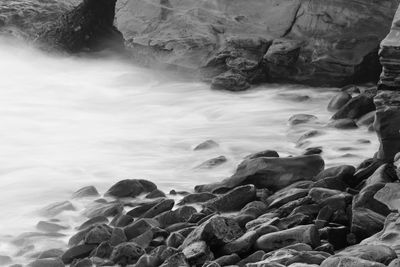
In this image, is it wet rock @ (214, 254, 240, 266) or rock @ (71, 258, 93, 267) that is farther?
rock @ (71, 258, 93, 267)

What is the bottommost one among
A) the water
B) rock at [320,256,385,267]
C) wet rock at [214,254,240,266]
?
the water

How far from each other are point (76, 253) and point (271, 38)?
269 inches

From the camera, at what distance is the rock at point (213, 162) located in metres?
7.98

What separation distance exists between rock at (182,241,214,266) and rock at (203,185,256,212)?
1.18 meters

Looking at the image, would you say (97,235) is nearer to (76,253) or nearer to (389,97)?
(76,253)

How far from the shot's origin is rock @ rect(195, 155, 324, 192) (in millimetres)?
6781

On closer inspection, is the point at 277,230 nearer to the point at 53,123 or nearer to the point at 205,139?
the point at 205,139

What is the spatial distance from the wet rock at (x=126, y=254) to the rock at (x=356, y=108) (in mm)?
4413

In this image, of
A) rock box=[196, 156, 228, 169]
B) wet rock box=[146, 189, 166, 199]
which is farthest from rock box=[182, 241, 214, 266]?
rock box=[196, 156, 228, 169]

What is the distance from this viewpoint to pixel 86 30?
1468 centimetres

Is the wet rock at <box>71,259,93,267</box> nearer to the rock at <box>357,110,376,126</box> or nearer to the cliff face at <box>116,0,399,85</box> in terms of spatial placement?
the rock at <box>357,110,376,126</box>

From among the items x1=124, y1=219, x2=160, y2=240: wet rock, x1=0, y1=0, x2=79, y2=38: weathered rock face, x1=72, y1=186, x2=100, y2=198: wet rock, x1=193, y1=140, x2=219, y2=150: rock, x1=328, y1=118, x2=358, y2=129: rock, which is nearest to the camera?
x1=124, y1=219, x2=160, y2=240: wet rock

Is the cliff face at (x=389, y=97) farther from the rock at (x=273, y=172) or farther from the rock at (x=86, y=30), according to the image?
the rock at (x=86, y=30)

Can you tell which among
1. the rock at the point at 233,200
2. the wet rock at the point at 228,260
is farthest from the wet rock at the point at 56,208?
the wet rock at the point at 228,260
